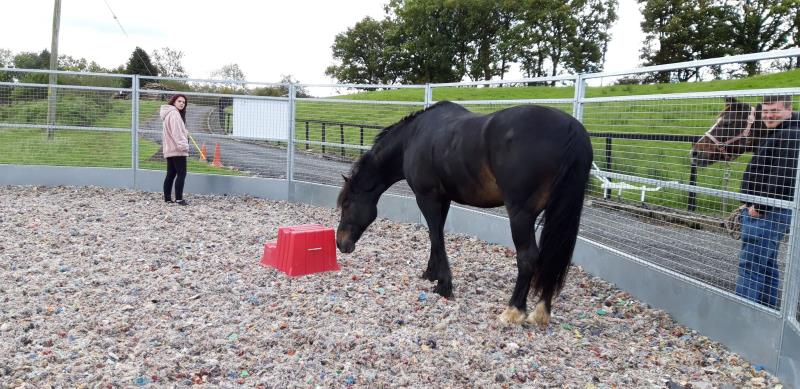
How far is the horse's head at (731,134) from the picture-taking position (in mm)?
3617

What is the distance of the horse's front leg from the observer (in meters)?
4.34

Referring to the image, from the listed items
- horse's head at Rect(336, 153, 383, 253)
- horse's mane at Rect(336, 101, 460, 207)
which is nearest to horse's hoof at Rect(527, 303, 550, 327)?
horse's head at Rect(336, 153, 383, 253)

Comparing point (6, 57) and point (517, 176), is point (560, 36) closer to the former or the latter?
point (517, 176)

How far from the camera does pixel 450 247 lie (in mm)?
6273

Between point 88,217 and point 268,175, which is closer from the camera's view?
point 88,217

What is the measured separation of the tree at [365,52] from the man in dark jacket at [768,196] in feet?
151

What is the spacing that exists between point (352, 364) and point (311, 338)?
1.41ft

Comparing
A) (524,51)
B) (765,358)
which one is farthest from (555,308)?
(524,51)

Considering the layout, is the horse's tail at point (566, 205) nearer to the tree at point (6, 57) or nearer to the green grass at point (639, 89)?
the green grass at point (639, 89)

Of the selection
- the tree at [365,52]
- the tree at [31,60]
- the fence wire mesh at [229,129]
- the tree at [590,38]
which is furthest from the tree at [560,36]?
the tree at [31,60]

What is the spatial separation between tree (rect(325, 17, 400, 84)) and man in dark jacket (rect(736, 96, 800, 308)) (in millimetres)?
45931

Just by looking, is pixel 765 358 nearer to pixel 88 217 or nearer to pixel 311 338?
pixel 311 338

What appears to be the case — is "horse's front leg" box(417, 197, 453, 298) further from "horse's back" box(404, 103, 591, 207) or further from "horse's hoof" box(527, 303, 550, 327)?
"horse's hoof" box(527, 303, 550, 327)

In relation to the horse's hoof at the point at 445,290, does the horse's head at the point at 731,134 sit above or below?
above
